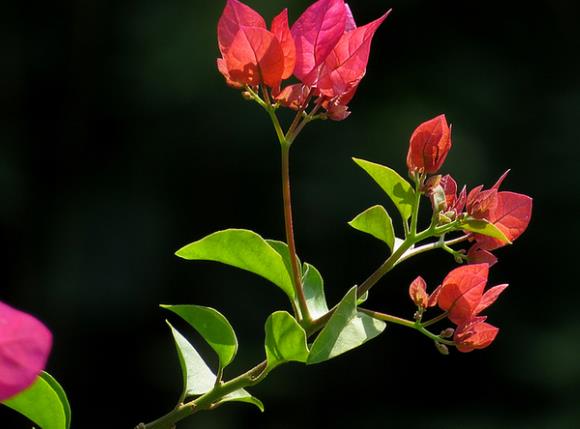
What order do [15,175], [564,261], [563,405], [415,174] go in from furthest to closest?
[15,175] → [564,261] → [563,405] → [415,174]

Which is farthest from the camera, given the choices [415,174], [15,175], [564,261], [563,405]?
[15,175]

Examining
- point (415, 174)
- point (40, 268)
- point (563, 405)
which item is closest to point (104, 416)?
point (40, 268)

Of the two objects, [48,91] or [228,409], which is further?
[48,91]

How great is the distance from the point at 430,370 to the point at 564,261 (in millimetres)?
550

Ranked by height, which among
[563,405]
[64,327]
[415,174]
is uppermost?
[415,174]

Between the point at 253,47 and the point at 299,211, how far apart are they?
289 cm

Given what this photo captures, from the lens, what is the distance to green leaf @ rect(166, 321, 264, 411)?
58 cm

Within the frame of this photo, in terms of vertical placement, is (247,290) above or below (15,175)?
below

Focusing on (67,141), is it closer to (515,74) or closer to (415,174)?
(515,74)

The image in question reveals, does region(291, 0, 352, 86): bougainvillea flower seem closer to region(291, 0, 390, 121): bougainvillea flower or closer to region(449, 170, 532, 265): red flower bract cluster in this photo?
region(291, 0, 390, 121): bougainvillea flower

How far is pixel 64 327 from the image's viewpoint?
3559 mm

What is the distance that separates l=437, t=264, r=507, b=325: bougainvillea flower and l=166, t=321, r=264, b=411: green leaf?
0.36 ft

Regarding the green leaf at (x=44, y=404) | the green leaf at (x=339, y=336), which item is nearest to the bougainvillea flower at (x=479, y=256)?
the green leaf at (x=339, y=336)

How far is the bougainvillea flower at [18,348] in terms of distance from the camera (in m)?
0.34
